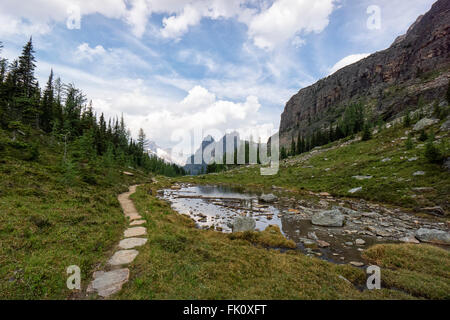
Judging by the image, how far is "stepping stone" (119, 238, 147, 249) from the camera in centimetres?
1005

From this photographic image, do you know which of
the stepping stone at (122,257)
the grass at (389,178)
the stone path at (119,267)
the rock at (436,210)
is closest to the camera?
the stone path at (119,267)

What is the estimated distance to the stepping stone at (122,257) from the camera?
8245 mm

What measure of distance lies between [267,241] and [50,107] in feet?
252

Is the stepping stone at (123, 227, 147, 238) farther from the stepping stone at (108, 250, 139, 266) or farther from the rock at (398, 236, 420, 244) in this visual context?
the rock at (398, 236, 420, 244)

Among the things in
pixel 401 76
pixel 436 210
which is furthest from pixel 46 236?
pixel 401 76

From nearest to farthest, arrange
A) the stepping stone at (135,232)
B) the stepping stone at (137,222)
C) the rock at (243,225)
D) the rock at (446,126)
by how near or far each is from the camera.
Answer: the stepping stone at (135,232), the stepping stone at (137,222), the rock at (243,225), the rock at (446,126)

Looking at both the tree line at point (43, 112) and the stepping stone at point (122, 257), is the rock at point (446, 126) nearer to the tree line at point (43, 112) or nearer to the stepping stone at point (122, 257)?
the stepping stone at point (122, 257)

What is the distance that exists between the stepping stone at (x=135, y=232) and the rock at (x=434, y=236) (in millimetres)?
20129

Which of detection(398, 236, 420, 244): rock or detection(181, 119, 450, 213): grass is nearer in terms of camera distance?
detection(398, 236, 420, 244): rock

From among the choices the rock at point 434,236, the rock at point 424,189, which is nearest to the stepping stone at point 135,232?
the rock at point 434,236

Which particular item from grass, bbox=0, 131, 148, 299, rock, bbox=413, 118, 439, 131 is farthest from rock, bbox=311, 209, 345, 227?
rock, bbox=413, 118, 439, 131

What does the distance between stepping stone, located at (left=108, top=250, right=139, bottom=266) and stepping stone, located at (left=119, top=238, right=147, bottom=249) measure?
65 centimetres
